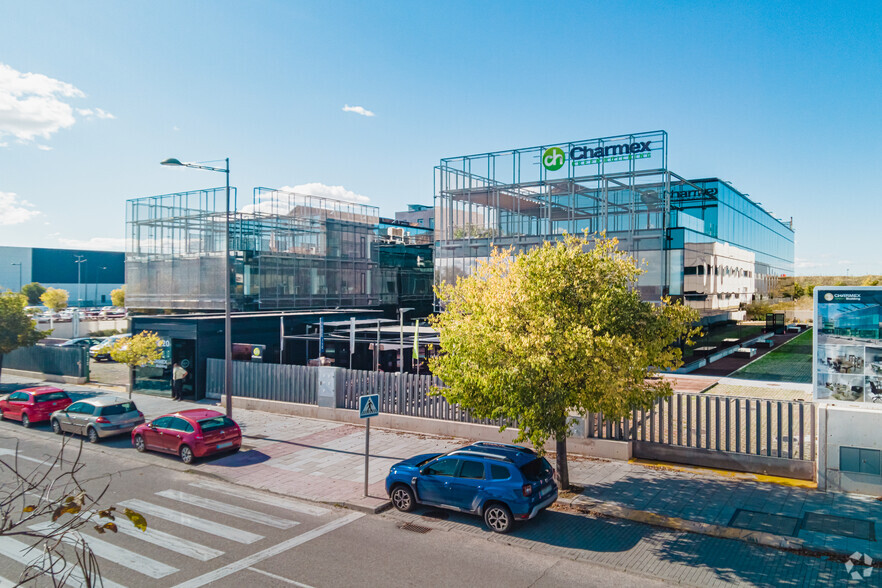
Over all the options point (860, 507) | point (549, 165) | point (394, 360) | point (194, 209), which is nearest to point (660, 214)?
point (549, 165)

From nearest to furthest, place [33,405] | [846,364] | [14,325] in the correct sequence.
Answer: [846,364]
[33,405]
[14,325]

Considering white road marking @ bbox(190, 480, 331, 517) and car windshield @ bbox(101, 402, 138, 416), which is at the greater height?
car windshield @ bbox(101, 402, 138, 416)

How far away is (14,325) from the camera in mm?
29812

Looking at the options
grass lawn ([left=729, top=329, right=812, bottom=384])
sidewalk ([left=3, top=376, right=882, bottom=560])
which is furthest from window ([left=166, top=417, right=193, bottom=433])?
grass lawn ([left=729, top=329, right=812, bottom=384])

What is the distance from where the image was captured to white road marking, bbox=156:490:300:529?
1238 centimetres

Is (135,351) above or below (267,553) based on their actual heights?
above

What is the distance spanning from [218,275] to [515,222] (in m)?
18.9

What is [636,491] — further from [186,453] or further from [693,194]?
[693,194]

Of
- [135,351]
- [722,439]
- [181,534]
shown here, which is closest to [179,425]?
[181,534]

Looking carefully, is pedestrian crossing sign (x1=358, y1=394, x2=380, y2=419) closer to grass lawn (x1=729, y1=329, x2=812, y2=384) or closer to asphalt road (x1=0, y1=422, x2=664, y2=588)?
asphalt road (x1=0, y1=422, x2=664, y2=588)

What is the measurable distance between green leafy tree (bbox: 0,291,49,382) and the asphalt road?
Answer: 796 inches

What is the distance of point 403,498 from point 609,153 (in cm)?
2377

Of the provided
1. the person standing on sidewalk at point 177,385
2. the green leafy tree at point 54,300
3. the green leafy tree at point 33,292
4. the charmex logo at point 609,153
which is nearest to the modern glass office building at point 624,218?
the charmex logo at point 609,153

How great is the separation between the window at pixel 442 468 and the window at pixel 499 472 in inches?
33.3
